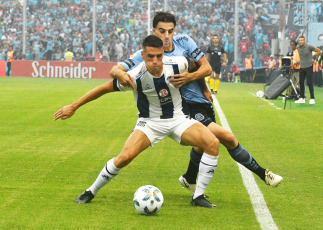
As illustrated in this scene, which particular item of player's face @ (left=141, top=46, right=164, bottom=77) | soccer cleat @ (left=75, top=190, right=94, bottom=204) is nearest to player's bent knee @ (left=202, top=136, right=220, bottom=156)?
player's face @ (left=141, top=46, right=164, bottom=77)

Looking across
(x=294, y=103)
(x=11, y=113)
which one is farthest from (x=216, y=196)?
(x=294, y=103)

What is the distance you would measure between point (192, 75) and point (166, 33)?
55 cm

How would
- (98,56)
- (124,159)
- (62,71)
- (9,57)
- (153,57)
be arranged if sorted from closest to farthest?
(153,57), (124,159), (98,56), (62,71), (9,57)

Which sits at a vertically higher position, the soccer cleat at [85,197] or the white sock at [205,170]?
the white sock at [205,170]

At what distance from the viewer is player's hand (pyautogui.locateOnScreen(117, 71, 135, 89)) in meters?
6.88

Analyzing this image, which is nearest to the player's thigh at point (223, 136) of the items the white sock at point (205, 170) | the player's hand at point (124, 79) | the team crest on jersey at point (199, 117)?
the team crest on jersey at point (199, 117)

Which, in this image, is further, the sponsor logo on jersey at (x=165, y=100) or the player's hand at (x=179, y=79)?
the sponsor logo on jersey at (x=165, y=100)

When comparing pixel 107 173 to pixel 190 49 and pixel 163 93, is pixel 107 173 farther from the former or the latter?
pixel 190 49

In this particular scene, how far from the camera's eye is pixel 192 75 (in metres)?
7.36

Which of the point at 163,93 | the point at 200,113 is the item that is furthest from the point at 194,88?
the point at 163,93

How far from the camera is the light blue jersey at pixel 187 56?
7.29 metres

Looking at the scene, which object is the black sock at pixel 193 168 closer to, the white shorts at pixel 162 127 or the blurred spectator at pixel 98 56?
the white shorts at pixel 162 127

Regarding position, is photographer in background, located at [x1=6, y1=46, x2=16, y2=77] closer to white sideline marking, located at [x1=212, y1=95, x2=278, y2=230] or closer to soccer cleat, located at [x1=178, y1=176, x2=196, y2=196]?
white sideline marking, located at [x1=212, y1=95, x2=278, y2=230]

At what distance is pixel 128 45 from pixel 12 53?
7.35 m
